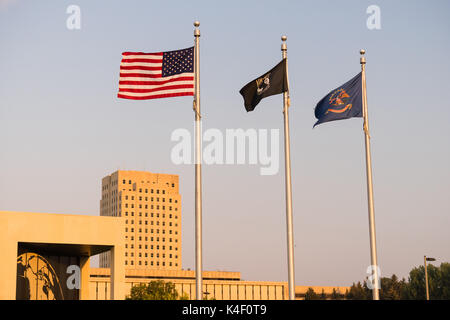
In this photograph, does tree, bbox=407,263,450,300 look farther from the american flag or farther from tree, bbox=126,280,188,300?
the american flag

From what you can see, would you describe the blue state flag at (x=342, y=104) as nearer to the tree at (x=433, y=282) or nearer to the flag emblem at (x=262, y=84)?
the flag emblem at (x=262, y=84)

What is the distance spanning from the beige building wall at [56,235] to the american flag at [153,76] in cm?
1246

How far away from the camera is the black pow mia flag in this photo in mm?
27898

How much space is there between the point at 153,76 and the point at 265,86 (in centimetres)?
442

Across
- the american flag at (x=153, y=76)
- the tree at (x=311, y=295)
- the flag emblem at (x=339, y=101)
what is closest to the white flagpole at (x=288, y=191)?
the flag emblem at (x=339, y=101)

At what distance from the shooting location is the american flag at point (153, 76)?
87.8ft

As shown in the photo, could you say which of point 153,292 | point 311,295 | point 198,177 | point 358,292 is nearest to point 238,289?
point 311,295

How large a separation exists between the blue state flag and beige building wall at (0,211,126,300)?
1479cm

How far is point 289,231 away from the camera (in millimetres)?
27188

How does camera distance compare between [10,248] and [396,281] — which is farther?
[396,281]

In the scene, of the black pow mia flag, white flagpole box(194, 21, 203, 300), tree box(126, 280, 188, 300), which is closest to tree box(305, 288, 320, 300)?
tree box(126, 280, 188, 300)
